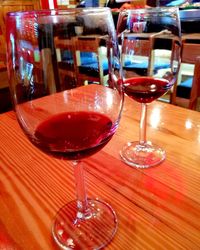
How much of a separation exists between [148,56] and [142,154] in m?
0.21

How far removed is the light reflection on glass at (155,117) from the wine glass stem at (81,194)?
0.33 metres

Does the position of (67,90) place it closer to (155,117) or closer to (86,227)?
(86,227)

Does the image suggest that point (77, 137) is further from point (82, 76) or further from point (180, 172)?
point (180, 172)

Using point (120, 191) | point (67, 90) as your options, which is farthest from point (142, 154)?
point (67, 90)

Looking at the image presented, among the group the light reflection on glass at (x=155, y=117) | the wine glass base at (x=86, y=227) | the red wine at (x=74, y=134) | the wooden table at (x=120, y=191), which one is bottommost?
the wine glass base at (x=86, y=227)

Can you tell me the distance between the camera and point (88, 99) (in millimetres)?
450

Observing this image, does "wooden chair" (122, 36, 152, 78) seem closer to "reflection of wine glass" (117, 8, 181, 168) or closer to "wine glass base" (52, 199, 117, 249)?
"reflection of wine glass" (117, 8, 181, 168)

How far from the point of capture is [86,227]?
15.1 inches

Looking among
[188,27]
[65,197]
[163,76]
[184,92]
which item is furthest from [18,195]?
[188,27]

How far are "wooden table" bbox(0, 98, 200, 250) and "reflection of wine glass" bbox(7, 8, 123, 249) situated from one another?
0.09 feet

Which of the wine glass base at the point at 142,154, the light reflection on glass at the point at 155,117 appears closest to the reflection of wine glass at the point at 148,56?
the wine glass base at the point at 142,154

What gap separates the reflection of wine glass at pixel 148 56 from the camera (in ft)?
1.66

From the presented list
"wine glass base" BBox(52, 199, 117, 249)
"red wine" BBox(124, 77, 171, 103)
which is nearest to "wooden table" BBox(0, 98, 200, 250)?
"wine glass base" BBox(52, 199, 117, 249)

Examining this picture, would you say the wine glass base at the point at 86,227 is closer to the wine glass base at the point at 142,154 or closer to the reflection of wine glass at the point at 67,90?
the reflection of wine glass at the point at 67,90
